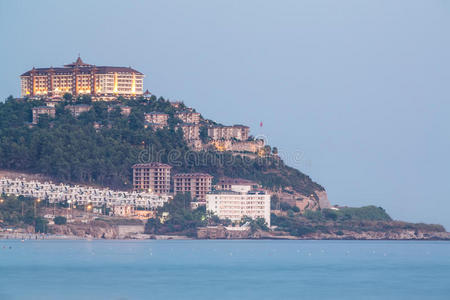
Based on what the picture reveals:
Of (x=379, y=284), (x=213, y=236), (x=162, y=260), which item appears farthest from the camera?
(x=213, y=236)

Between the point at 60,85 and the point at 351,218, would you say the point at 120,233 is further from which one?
the point at 60,85

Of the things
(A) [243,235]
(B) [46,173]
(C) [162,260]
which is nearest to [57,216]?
(B) [46,173]

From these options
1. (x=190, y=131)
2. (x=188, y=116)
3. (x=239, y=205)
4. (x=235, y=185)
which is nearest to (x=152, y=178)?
(x=235, y=185)

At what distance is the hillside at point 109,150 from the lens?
529 feet

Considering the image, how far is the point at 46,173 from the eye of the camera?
161m

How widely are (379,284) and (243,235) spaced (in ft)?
242

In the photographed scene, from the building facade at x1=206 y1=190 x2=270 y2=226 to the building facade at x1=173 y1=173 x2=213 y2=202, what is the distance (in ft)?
11.0

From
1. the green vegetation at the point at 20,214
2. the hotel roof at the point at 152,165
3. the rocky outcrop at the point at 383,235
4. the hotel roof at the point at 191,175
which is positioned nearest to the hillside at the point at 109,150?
the hotel roof at the point at 152,165

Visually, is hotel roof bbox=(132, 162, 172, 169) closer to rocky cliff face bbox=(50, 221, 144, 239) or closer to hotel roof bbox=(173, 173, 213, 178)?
hotel roof bbox=(173, 173, 213, 178)

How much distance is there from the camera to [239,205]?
159 m

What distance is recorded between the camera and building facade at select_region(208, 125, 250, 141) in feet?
618

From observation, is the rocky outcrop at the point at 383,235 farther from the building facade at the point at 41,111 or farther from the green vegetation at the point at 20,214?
the building facade at the point at 41,111

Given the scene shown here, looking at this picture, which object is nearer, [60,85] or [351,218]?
[351,218]

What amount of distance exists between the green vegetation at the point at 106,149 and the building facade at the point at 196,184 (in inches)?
284
